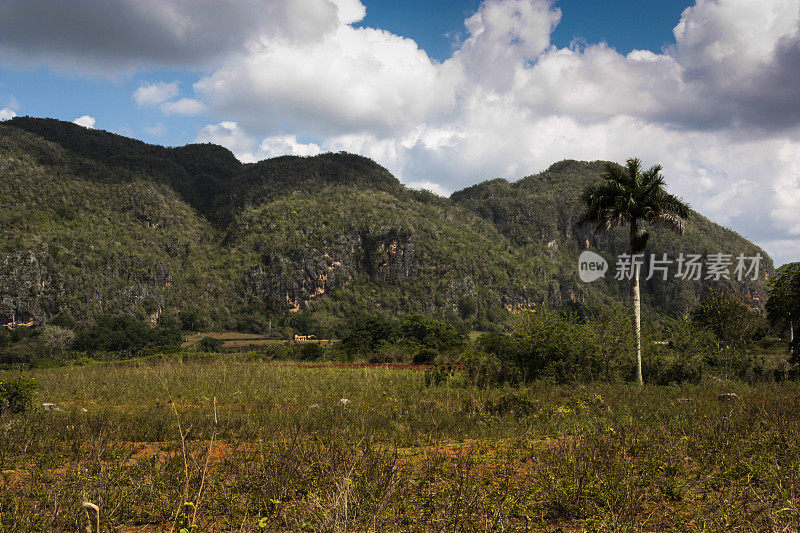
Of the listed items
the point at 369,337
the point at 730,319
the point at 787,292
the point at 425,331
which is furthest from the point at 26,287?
the point at 787,292

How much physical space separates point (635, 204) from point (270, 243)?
4407 inches

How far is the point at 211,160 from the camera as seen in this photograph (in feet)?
628

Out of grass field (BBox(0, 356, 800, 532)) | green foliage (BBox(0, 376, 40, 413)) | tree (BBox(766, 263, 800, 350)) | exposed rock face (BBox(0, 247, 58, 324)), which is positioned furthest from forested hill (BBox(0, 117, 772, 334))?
grass field (BBox(0, 356, 800, 532))

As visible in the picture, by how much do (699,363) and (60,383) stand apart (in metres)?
23.0

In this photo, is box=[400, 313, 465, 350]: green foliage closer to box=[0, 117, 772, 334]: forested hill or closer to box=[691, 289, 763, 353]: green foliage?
box=[691, 289, 763, 353]: green foliage

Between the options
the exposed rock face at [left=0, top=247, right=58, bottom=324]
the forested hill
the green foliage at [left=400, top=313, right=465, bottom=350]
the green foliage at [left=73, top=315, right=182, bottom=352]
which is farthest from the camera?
the forested hill

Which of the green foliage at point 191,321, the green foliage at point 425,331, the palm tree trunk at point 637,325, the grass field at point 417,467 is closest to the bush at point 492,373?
the palm tree trunk at point 637,325

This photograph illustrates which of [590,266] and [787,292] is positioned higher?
[590,266]

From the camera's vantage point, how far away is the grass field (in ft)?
13.5

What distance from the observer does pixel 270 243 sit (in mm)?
120750

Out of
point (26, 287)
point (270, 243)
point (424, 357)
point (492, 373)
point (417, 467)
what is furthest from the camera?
point (270, 243)

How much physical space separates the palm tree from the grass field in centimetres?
848

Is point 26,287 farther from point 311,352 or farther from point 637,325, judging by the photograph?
point 637,325

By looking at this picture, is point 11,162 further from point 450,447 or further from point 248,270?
point 450,447
